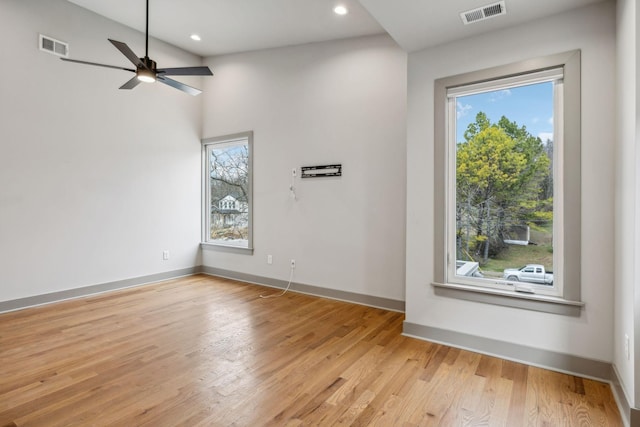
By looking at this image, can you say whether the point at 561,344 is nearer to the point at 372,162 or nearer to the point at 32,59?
the point at 372,162

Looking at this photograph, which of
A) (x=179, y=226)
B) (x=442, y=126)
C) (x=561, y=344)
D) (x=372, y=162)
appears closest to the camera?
(x=561, y=344)

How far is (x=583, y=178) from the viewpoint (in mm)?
2385

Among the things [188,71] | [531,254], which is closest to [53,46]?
[188,71]

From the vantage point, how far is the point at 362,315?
148 inches

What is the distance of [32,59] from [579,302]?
5985 mm

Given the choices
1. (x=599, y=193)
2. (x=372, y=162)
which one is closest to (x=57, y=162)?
(x=372, y=162)

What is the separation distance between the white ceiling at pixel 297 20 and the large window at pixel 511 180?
1.23ft

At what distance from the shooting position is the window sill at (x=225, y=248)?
5.27 meters

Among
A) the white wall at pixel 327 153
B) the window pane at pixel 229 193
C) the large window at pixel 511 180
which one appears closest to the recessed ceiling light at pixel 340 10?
the white wall at pixel 327 153

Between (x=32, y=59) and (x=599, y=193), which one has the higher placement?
(x=32, y=59)

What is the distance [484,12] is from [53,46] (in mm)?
4767

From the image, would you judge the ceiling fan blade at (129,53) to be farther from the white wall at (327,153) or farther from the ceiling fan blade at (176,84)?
the white wall at (327,153)

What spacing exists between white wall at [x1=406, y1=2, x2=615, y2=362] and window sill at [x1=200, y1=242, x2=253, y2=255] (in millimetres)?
2967

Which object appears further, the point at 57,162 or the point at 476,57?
the point at 57,162
